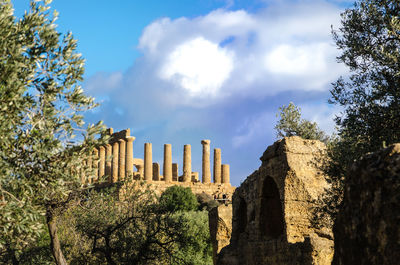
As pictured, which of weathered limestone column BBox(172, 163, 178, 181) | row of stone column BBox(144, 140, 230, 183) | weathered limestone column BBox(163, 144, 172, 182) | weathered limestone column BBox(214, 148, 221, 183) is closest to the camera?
row of stone column BBox(144, 140, 230, 183)

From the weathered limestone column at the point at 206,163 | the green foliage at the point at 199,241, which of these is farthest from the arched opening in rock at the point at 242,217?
the weathered limestone column at the point at 206,163

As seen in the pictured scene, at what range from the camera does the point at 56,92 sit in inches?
368

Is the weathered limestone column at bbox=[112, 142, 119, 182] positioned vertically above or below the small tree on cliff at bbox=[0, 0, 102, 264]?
above

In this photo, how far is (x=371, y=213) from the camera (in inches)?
158

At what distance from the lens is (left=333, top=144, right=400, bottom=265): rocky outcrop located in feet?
12.5

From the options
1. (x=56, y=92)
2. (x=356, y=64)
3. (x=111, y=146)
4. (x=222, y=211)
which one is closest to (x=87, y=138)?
(x=56, y=92)

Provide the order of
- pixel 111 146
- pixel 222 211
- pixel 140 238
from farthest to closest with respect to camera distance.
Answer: pixel 111 146 → pixel 222 211 → pixel 140 238

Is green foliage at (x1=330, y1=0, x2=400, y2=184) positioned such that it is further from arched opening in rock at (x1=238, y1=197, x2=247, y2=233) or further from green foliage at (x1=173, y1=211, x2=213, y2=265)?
green foliage at (x1=173, y1=211, x2=213, y2=265)

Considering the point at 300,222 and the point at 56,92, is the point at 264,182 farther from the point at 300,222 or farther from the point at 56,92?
the point at 56,92

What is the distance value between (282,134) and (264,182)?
14335 millimetres

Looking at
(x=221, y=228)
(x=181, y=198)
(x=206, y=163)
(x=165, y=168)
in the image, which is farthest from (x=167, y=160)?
(x=221, y=228)

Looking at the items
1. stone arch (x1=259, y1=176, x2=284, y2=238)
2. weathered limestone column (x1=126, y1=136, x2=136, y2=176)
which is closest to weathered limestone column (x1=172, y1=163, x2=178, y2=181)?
weathered limestone column (x1=126, y1=136, x2=136, y2=176)

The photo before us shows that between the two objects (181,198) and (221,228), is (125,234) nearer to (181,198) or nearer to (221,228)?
(221,228)

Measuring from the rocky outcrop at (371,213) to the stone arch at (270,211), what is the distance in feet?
34.8
